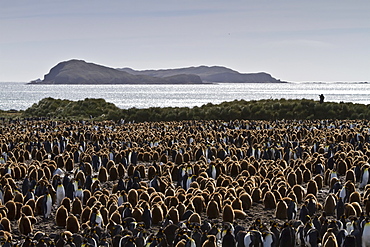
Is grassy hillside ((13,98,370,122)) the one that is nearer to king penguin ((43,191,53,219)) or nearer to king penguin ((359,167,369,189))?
king penguin ((359,167,369,189))

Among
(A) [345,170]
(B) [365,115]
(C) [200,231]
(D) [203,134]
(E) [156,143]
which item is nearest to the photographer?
(C) [200,231]

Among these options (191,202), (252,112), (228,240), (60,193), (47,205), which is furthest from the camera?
(252,112)

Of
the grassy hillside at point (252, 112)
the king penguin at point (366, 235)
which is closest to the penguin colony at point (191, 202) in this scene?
the king penguin at point (366, 235)

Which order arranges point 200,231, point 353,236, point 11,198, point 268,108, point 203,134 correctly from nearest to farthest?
point 353,236 → point 200,231 → point 11,198 → point 203,134 → point 268,108

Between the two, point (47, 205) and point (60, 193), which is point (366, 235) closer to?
point (47, 205)

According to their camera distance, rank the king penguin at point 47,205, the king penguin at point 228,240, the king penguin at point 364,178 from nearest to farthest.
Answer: the king penguin at point 228,240 < the king penguin at point 47,205 < the king penguin at point 364,178

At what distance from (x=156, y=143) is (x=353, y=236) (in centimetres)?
1287

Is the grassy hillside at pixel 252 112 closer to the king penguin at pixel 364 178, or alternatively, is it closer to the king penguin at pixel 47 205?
the king penguin at pixel 364 178

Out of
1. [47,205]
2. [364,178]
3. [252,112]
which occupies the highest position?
[252,112]

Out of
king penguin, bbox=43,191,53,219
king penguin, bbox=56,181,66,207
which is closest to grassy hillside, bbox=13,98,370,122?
king penguin, bbox=56,181,66,207

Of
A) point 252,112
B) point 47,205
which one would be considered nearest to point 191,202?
point 47,205

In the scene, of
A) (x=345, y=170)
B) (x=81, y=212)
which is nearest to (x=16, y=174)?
(x=81, y=212)

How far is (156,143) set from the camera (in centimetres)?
1944

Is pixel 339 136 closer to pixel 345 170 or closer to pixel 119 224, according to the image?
pixel 345 170
